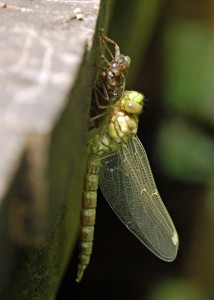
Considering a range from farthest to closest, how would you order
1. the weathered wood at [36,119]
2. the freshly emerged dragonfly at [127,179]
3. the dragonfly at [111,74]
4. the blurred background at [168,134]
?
the blurred background at [168,134]
the freshly emerged dragonfly at [127,179]
the dragonfly at [111,74]
the weathered wood at [36,119]

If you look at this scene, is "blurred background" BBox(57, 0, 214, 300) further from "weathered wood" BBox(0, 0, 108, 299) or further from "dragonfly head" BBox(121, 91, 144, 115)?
"weathered wood" BBox(0, 0, 108, 299)

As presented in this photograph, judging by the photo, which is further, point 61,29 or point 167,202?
point 167,202

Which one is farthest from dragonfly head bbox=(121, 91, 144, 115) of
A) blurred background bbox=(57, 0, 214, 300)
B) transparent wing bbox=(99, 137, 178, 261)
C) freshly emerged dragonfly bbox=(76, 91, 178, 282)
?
blurred background bbox=(57, 0, 214, 300)

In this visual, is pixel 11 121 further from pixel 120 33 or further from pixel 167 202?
pixel 167 202

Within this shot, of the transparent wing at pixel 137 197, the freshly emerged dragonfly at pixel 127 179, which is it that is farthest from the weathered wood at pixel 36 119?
the transparent wing at pixel 137 197

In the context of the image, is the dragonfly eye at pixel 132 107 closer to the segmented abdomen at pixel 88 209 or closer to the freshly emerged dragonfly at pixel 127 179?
the freshly emerged dragonfly at pixel 127 179

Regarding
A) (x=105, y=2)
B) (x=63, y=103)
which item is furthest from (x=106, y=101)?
Answer: (x=63, y=103)
